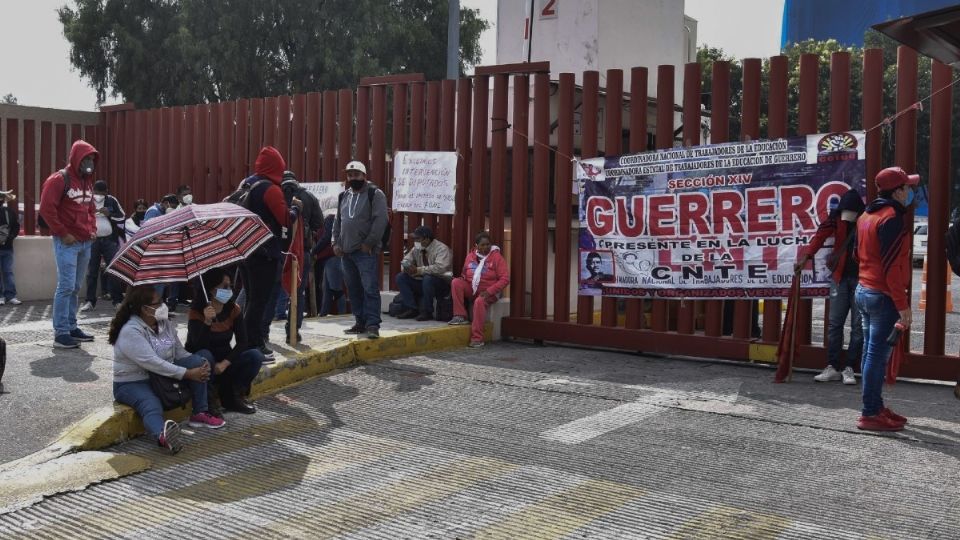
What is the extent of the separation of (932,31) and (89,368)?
6654mm

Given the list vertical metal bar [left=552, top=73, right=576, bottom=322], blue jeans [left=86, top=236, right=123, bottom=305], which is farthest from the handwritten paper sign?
blue jeans [left=86, top=236, right=123, bottom=305]

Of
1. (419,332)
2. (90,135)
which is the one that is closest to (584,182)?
(419,332)

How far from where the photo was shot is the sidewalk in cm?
575

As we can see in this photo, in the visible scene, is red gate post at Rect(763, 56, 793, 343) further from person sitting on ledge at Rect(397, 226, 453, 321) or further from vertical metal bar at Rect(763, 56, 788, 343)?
person sitting on ledge at Rect(397, 226, 453, 321)

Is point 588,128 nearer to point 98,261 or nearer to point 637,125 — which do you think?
point 637,125

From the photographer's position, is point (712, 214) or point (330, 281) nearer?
point (712, 214)

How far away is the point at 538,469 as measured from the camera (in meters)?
5.25

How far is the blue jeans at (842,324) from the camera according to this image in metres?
7.94

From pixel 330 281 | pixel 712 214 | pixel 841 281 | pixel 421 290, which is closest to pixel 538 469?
pixel 841 281

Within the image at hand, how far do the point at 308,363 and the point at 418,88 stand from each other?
15.2ft

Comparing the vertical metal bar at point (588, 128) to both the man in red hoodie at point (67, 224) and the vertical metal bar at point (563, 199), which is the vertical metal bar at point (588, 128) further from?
the man in red hoodie at point (67, 224)

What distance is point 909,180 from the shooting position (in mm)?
6945

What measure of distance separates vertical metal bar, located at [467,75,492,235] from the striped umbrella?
4121mm

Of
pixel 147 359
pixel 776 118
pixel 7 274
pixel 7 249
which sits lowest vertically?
pixel 147 359
